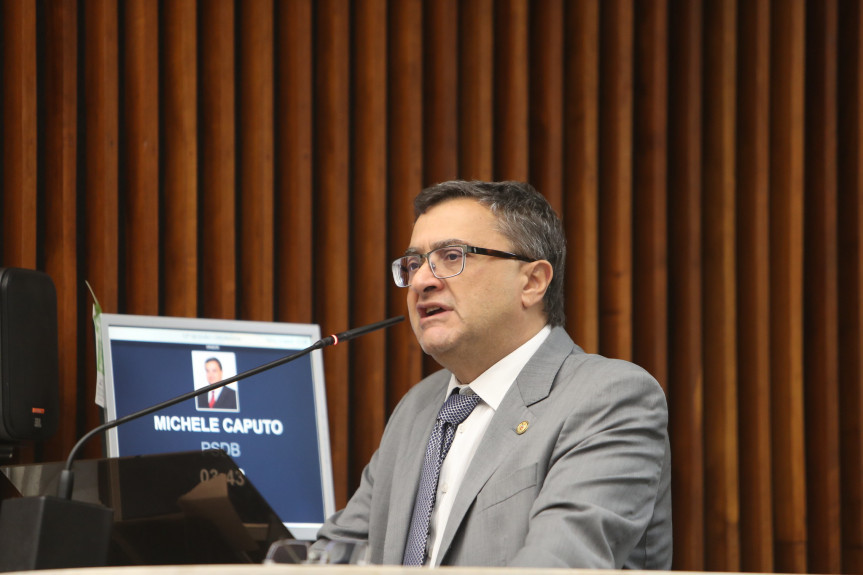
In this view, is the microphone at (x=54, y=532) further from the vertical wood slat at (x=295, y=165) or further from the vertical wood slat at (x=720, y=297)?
the vertical wood slat at (x=720, y=297)

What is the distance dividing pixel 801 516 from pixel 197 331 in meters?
2.12

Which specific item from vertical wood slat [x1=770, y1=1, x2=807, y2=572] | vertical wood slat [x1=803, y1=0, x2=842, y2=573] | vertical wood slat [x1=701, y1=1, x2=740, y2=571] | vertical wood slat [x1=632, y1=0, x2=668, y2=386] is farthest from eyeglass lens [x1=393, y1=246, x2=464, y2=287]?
vertical wood slat [x1=803, y1=0, x2=842, y2=573]

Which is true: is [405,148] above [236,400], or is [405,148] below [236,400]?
above

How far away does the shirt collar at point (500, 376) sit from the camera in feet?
7.39

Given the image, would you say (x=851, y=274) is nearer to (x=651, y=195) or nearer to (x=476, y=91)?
(x=651, y=195)

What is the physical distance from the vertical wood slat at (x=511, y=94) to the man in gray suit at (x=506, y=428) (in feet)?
3.33

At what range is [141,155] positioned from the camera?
120 inches

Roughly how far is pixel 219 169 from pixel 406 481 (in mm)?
1340

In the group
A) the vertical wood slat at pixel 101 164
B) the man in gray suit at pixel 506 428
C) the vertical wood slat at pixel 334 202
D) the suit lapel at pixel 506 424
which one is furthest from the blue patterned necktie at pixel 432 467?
the vertical wood slat at pixel 101 164

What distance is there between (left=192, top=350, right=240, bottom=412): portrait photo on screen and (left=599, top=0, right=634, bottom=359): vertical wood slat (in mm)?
1340

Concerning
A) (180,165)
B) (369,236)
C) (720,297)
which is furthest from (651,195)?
(180,165)

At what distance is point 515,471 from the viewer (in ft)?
6.51

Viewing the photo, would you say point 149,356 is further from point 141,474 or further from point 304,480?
point 141,474

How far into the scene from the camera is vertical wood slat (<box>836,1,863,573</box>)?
355 centimetres
